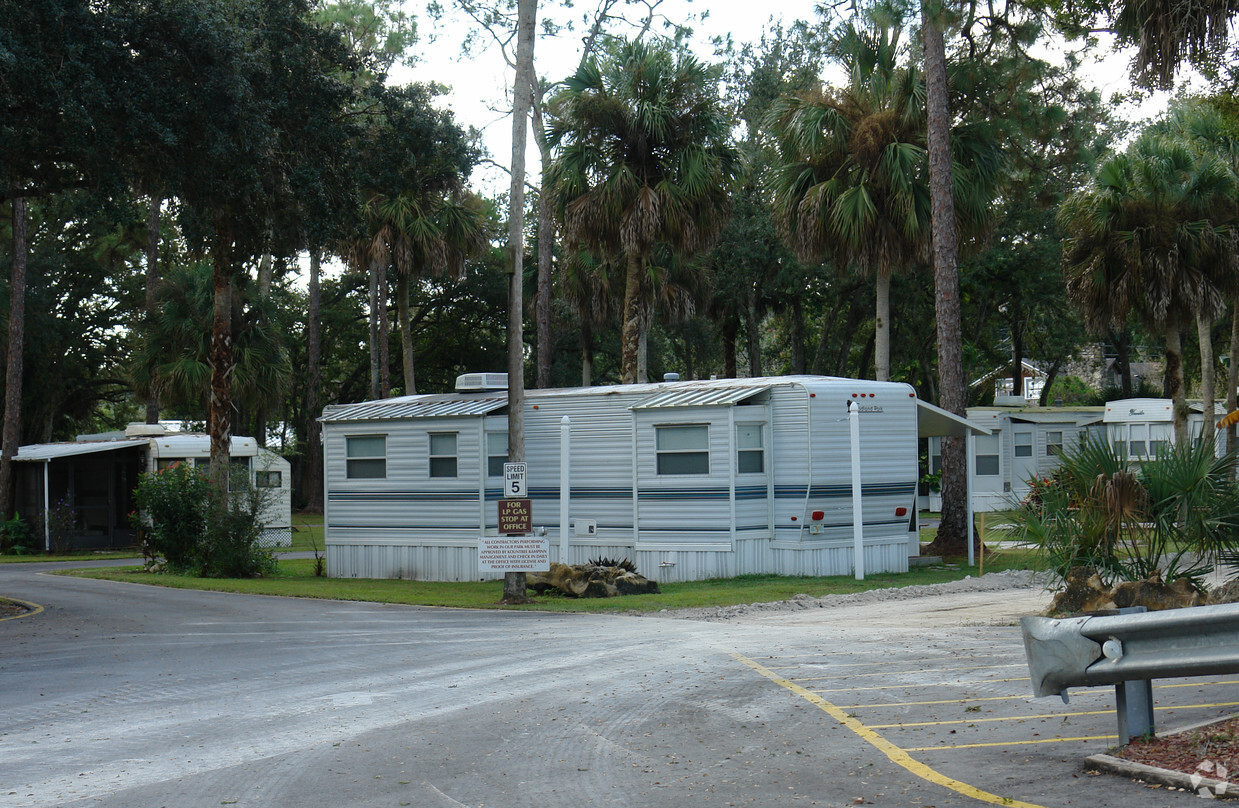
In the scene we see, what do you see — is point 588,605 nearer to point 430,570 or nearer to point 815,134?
point 430,570

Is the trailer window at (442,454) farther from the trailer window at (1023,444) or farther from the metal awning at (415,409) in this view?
the trailer window at (1023,444)

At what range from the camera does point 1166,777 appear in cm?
538

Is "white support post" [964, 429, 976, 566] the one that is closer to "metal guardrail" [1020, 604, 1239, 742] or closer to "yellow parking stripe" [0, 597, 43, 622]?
"metal guardrail" [1020, 604, 1239, 742]

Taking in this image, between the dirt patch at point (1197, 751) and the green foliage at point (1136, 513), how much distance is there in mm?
3837

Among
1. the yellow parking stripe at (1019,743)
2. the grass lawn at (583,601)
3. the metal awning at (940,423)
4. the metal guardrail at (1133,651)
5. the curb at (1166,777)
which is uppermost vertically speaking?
the metal awning at (940,423)

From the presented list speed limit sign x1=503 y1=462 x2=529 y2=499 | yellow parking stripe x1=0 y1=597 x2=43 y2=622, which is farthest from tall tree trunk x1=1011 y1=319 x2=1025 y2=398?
yellow parking stripe x1=0 y1=597 x2=43 y2=622

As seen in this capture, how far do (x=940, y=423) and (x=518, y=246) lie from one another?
31.1 feet

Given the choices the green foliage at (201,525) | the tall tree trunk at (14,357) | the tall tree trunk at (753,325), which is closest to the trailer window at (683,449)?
the green foliage at (201,525)

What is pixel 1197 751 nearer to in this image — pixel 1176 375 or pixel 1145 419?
pixel 1176 375

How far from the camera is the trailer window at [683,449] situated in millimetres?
19047

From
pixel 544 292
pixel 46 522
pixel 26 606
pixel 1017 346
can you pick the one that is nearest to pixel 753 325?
pixel 544 292

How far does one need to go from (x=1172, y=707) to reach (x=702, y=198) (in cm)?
1837

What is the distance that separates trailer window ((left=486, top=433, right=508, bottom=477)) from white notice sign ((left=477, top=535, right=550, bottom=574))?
4.84 meters

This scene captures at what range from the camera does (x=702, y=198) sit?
24.3 m
